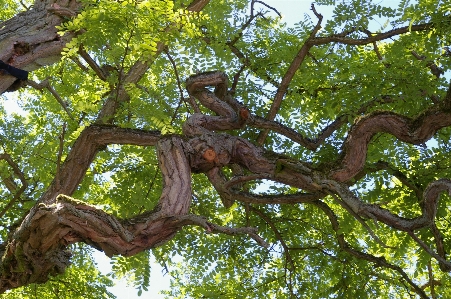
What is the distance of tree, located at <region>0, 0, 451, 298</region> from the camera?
438cm

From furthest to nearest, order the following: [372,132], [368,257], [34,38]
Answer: [368,257] < [34,38] < [372,132]

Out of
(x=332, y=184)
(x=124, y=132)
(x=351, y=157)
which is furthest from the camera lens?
(x=124, y=132)

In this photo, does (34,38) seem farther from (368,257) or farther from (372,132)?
(368,257)

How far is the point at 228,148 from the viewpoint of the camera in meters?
5.21

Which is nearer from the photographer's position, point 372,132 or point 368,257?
point 372,132

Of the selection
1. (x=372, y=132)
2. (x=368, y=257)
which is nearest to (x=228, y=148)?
(x=372, y=132)

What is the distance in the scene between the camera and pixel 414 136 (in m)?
4.93

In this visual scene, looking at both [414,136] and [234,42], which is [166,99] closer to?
[234,42]

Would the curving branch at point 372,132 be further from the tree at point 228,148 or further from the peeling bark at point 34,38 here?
the peeling bark at point 34,38

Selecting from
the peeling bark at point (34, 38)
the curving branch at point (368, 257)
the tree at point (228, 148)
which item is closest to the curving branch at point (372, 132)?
the tree at point (228, 148)

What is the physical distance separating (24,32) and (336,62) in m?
3.82

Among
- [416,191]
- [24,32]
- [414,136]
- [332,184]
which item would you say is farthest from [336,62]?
[24,32]

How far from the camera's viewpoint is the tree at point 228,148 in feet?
14.4

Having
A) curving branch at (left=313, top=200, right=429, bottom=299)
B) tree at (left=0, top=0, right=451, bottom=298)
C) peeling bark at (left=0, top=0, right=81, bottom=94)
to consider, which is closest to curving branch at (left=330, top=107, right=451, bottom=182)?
tree at (left=0, top=0, right=451, bottom=298)
